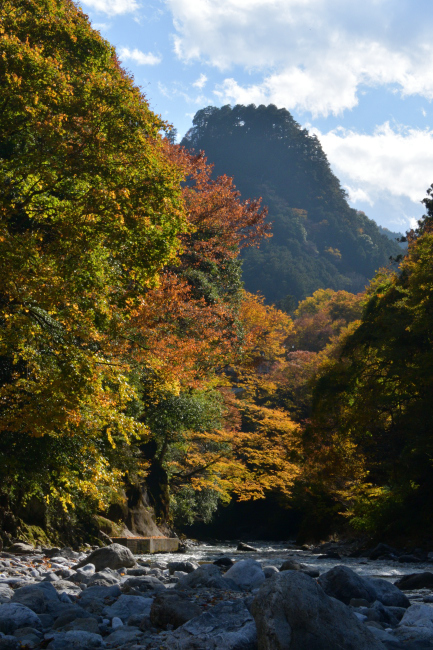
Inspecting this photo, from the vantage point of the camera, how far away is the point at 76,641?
361cm

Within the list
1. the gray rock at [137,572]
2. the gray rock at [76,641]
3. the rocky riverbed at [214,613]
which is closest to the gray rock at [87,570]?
the rocky riverbed at [214,613]

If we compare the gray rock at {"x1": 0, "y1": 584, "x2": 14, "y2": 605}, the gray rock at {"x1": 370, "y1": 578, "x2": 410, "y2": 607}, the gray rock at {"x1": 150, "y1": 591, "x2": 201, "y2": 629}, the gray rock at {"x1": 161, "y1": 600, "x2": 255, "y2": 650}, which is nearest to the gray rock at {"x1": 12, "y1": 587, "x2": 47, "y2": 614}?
the gray rock at {"x1": 0, "y1": 584, "x2": 14, "y2": 605}

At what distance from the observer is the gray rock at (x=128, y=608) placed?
4.71 metres

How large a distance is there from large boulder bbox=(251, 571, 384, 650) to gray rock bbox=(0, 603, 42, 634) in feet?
6.58

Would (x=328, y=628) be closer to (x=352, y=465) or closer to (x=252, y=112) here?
(x=352, y=465)

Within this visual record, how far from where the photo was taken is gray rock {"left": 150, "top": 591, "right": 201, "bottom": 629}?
4172 millimetres

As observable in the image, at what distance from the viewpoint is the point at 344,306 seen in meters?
51.8

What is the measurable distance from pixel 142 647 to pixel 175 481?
20439mm

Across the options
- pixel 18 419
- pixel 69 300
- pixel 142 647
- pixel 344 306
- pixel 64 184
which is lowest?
pixel 142 647

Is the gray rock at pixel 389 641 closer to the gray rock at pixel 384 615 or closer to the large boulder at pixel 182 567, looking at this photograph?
the gray rock at pixel 384 615

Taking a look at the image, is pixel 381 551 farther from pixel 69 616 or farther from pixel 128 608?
pixel 69 616

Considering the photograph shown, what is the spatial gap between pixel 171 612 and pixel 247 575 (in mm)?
2939

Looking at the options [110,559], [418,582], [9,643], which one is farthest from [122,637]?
[418,582]

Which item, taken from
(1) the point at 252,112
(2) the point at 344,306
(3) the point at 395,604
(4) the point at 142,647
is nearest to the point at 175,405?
(3) the point at 395,604
